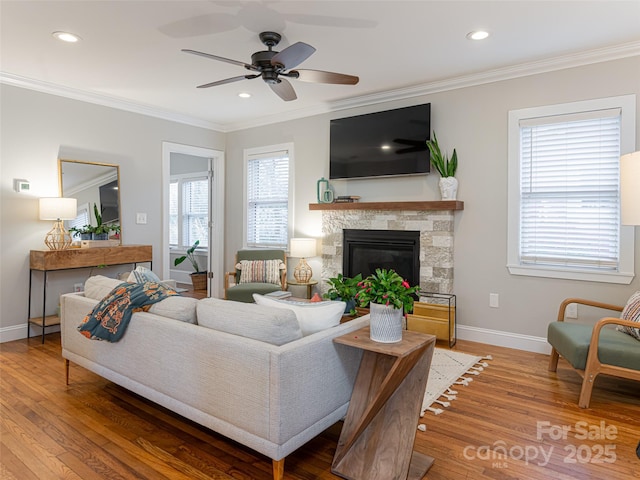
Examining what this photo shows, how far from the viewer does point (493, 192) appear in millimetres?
3967

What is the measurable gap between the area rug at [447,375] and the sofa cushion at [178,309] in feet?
4.82

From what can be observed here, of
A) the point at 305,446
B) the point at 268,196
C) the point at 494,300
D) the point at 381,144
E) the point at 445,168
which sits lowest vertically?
the point at 305,446

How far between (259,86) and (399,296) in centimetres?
329

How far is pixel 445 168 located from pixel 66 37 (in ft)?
11.6

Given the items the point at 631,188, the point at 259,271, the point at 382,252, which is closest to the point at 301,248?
the point at 259,271

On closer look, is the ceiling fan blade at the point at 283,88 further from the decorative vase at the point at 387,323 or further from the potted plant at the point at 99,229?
the potted plant at the point at 99,229

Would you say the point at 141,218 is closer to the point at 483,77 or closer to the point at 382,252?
the point at 382,252

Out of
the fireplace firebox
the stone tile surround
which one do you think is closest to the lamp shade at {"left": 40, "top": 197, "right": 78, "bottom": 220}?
the fireplace firebox

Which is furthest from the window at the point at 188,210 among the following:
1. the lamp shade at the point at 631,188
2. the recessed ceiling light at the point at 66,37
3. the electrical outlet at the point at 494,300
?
the lamp shade at the point at 631,188

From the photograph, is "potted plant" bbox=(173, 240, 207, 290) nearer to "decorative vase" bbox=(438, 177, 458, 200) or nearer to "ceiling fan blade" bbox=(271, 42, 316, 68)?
"decorative vase" bbox=(438, 177, 458, 200)

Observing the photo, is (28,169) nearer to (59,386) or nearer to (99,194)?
(99,194)

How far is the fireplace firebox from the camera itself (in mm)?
4395

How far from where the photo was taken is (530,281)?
379cm

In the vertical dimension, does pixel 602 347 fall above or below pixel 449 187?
below
